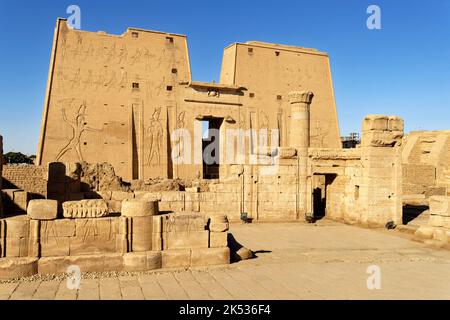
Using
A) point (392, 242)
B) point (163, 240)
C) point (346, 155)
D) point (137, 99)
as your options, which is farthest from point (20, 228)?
point (137, 99)

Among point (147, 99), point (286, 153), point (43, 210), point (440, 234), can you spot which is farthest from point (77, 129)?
point (440, 234)

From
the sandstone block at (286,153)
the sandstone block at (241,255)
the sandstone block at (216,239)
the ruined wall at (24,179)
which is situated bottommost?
the sandstone block at (241,255)

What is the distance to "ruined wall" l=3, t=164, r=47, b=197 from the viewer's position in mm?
12680

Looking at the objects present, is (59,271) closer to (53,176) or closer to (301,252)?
(301,252)

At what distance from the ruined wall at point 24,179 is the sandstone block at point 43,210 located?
650 cm

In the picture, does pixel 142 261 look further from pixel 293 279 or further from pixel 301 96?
pixel 301 96

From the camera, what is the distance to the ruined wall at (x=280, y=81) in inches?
808

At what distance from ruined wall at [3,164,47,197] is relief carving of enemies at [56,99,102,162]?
3979 mm

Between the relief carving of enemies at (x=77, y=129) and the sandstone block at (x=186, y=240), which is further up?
the relief carving of enemies at (x=77, y=129)

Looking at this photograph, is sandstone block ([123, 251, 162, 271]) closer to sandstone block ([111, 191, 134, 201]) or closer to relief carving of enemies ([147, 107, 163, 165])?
sandstone block ([111, 191, 134, 201])

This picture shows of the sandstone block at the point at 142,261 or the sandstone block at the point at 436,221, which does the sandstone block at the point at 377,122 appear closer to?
the sandstone block at the point at 436,221

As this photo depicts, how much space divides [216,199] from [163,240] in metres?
6.13

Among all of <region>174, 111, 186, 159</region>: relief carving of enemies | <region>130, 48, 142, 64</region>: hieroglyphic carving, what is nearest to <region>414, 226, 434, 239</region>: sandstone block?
<region>174, 111, 186, 159</region>: relief carving of enemies

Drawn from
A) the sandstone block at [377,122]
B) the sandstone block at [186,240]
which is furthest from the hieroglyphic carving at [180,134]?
the sandstone block at [186,240]
